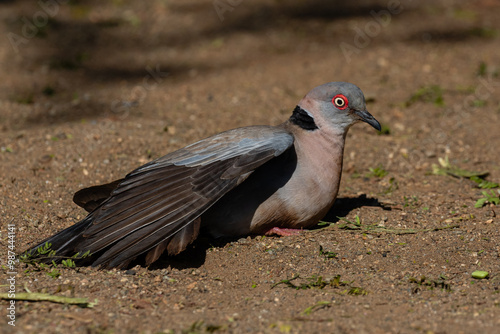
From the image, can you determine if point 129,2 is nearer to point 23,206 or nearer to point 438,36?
point 438,36

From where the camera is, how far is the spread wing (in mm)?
4277

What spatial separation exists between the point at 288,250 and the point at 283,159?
0.67 metres

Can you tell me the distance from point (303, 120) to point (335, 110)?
26cm

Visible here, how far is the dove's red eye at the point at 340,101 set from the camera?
4.95 meters

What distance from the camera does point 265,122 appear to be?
7488mm

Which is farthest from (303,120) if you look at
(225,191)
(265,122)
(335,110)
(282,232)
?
(265,122)

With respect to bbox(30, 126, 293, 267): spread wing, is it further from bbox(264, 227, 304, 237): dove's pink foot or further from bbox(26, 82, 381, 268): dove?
bbox(264, 227, 304, 237): dove's pink foot

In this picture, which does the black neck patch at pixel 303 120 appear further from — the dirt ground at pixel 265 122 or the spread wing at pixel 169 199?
the dirt ground at pixel 265 122

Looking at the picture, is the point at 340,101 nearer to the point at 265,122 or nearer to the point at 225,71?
the point at 265,122

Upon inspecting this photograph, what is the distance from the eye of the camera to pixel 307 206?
472 centimetres

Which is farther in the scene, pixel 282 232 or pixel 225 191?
pixel 282 232

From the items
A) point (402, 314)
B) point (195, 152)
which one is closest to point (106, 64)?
point (195, 152)

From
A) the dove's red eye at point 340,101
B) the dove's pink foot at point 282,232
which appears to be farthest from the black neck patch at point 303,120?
the dove's pink foot at point 282,232

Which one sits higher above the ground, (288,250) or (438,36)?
(438,36)
